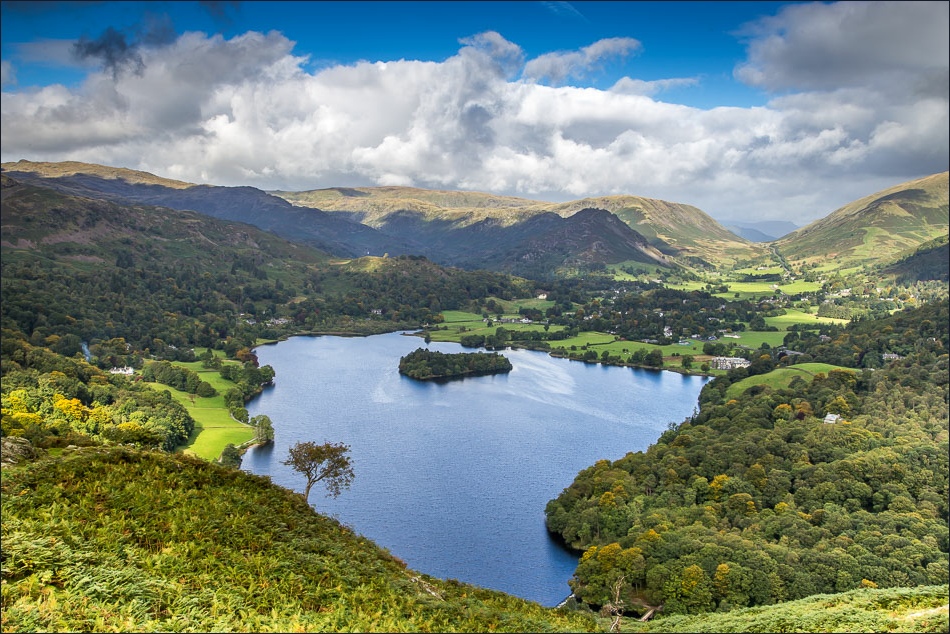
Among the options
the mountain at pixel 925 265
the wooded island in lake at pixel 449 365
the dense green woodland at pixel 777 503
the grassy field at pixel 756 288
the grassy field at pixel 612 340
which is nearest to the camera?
the dense green woodland at pixel 777 503

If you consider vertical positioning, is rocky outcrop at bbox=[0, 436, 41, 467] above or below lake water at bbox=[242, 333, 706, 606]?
above

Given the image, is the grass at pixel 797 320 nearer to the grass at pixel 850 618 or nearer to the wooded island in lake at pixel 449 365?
the wooded island in lake at pixel 449 365

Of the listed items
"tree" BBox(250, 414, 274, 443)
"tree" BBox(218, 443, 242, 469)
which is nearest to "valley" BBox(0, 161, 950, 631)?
"tree" BBox(250, 414, 274, 443)

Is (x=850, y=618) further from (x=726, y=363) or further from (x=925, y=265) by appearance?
(x=925, y=265)

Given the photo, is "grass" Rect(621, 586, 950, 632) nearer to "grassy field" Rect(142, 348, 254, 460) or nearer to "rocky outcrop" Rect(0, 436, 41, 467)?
"rocky outcrop" Rect(0, 436, 41, 467)

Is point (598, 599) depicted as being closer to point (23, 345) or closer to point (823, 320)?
point (23, 345)

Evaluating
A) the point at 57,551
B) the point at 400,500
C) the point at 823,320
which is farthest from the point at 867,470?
the point at 823,320

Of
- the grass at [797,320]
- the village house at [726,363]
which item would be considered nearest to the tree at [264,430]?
the village house at [726,363]
